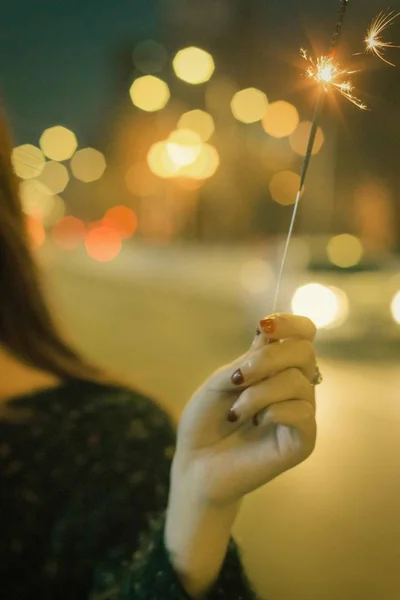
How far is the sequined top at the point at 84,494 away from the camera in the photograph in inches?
24.5

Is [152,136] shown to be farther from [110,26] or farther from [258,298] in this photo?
[258,298]

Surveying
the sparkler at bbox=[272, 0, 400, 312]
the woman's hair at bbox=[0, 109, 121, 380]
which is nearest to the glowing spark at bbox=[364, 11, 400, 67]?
the sparkler at bbox=[272, 0, 400, 312]

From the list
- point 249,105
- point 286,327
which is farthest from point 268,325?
point 249,105

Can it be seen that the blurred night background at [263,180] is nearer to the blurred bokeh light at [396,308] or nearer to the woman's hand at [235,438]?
the blurred bokeh light at [396,308]

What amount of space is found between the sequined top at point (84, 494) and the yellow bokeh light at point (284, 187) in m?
0.28

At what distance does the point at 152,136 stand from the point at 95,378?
12.7 inches

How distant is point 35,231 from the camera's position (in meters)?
0.78

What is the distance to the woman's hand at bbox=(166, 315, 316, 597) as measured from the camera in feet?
1.49

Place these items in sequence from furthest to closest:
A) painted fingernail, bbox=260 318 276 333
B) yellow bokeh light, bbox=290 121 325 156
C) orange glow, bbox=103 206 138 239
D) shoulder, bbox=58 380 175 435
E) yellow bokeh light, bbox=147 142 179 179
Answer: orange glow, bbox=103 206 138 239
yellow bokeh light, bbox=147 142 179 179
shoulder, bbox=58 380 175 435
yellow bokeh light, bbox=290 121 325 156
painted fingernail, bbox=260 318 276 333

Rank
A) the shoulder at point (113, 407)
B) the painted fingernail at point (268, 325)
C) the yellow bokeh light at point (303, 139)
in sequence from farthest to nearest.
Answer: the shoulder at point (113, 407), the yellow bokeh light at point (303, 139), the painted fingernail at point (268, 325)

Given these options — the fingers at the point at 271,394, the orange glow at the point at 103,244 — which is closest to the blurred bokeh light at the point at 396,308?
the fingers at the point at 271,394

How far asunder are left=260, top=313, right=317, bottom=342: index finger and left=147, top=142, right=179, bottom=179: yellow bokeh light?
42 centimetres

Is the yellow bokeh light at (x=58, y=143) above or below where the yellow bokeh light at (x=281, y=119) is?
below

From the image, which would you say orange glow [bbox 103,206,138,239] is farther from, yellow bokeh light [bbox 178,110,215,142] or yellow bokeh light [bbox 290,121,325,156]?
yellow bokeh light [bbox 290,121,325,156]
